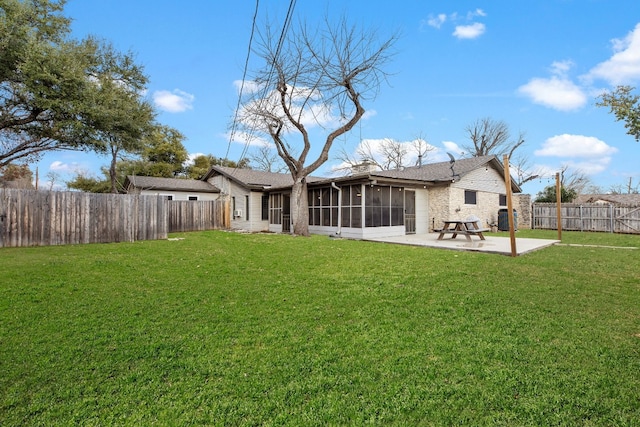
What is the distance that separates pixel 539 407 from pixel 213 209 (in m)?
17.7

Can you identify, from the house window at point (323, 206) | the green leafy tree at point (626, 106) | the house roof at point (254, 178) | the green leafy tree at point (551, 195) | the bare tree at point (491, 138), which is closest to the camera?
the green leafy tree at point (626, 106)

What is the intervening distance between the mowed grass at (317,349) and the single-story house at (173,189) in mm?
17513

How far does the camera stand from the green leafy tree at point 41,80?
10273 mm

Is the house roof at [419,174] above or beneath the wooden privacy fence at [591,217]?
above

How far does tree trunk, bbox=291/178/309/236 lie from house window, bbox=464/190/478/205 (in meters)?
8.33

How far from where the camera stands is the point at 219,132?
1559 cm

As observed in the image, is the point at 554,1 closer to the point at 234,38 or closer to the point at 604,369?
the point at 234,38

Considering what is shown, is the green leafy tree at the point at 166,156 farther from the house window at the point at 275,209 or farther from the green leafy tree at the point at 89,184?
the house window at the point at 275,209

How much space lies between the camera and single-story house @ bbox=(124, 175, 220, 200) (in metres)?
22.1

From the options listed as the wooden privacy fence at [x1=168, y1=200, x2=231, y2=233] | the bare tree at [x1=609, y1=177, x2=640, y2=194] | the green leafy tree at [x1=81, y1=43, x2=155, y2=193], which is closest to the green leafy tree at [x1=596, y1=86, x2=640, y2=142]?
the green leafy tree at [x1=81, y1=43, x2=155, y2=193]

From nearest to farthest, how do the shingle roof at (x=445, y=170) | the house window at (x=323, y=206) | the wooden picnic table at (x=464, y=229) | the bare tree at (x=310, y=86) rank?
the wooden picnic table at (x=464, y=229), the bare tree at (x=310, y=86), the house window at (x=323, y=206), the shingle roof at (x=445, y=170)

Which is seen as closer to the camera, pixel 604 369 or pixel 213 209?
pixel 604 369

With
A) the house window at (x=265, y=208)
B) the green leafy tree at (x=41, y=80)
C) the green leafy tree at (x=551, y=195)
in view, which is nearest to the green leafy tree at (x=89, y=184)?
the green leafy tree at (x=41, y=80)

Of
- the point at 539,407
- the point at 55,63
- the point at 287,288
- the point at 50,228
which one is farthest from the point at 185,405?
the point at 55,63
